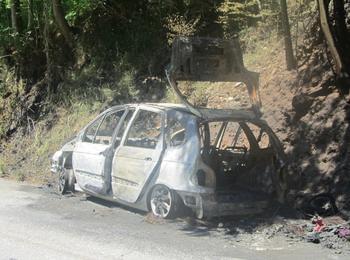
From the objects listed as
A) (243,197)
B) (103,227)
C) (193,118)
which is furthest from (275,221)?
(103,227)

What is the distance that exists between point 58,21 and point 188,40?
1112 cm

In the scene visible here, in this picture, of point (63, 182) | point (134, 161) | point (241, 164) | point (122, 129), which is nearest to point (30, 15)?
point (63, 182)

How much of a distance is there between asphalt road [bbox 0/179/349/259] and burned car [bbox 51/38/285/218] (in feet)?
1.33

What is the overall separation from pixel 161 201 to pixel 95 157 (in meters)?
1.81

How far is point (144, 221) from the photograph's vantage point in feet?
28.6

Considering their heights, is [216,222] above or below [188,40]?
below

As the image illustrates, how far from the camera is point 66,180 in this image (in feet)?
36.9

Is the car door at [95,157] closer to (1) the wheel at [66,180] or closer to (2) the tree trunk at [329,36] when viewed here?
(1) the wheel at [66,180]

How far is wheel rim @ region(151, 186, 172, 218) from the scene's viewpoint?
336 inches

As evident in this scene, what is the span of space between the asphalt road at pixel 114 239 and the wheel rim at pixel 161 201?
0.15 m

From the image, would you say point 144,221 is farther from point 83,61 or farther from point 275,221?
point 83,61

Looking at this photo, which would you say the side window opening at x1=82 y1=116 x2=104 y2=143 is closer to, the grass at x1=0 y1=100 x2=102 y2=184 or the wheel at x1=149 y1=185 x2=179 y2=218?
the wheel at x1=149 y1=185 x2=179 y2=218

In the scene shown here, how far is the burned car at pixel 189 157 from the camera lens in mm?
8312

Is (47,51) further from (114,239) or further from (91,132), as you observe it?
(114,239)
